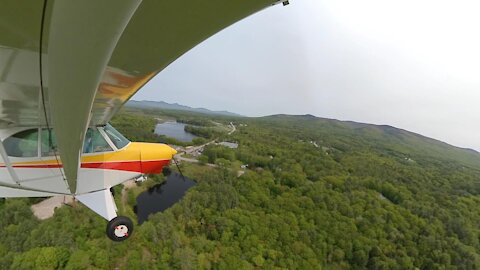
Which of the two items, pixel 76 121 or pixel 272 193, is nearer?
pixel 76 121

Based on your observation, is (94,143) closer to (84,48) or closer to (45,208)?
(84,48)

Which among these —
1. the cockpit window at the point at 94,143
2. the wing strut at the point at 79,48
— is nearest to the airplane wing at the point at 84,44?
the wing strut at the point at 79,48

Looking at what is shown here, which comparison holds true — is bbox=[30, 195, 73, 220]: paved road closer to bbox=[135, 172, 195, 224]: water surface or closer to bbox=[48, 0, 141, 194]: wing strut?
bbox=[135, 172, 195, 224]: water surface

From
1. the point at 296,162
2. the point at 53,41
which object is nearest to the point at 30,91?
the point at 53,41

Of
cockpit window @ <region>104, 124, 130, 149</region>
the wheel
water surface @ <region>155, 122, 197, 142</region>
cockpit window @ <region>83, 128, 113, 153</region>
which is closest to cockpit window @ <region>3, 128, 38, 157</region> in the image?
cockpit window @ <region>83, 128, 113, 153</region>

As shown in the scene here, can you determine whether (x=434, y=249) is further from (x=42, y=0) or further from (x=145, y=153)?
(x=42, y=0)

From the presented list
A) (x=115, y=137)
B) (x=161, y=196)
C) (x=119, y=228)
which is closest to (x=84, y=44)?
(x=115, y=137)
